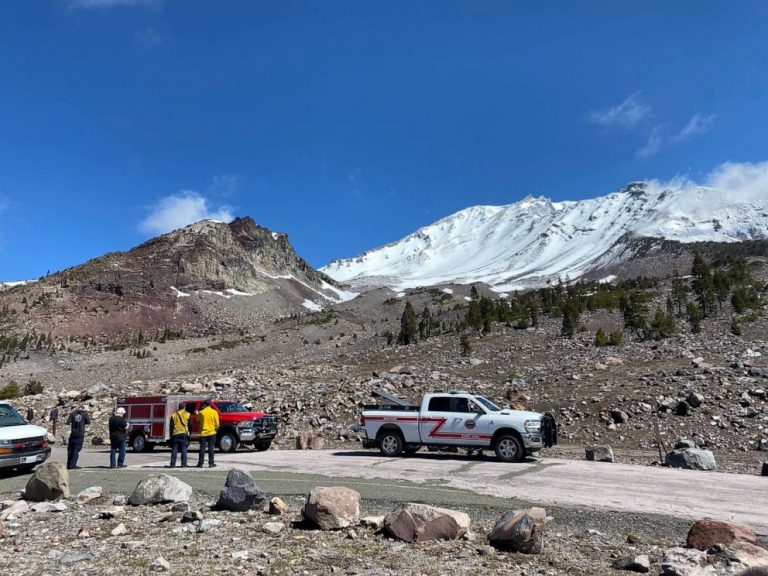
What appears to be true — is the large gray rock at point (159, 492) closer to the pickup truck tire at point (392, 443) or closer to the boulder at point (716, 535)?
the boulder at point (716, 535)

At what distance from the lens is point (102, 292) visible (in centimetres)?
10456

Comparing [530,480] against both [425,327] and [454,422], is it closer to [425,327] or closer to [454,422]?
[454,422]

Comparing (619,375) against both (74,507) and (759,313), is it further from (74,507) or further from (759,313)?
(74,507)

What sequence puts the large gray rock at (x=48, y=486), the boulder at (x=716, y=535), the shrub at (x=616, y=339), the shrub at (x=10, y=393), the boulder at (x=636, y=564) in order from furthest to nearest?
the shrub at (x=10, y=393), the shrub at (x=616, y=339), the large gray rock at (x=48, y=486), the boulder at (x=716, y=535), the boulder at (x=636, y=564)

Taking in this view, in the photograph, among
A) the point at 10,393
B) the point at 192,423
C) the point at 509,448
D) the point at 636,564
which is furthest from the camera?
the point at 10,393

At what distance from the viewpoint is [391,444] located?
60.0ft

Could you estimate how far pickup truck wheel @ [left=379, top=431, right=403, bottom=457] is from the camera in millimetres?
18219

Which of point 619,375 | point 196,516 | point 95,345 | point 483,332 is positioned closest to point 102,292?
point 95,345

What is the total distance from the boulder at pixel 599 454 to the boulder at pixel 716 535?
10.7 meters

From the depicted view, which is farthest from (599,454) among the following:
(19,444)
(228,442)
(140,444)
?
(140,444)

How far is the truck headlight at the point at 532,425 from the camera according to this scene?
16266mm

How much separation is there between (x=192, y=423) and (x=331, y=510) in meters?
15.8

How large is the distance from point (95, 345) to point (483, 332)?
189 ft

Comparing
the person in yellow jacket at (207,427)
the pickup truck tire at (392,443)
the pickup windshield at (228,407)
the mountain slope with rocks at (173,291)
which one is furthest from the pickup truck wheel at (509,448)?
the mountain slope with rocks at (173,291)
